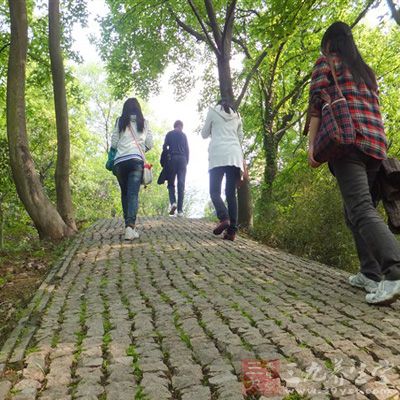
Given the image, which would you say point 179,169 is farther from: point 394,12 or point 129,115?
point 394,12

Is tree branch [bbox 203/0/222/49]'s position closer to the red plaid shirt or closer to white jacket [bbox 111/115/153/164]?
white jacket [bbox 111/115/153/164]

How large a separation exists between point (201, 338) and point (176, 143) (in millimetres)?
8656

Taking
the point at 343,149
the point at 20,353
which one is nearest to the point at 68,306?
the point at 20,353

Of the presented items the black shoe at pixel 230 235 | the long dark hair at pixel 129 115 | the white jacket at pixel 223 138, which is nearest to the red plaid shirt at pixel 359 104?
the white jacket at pixel 223 138

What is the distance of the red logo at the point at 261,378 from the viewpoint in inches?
79.9

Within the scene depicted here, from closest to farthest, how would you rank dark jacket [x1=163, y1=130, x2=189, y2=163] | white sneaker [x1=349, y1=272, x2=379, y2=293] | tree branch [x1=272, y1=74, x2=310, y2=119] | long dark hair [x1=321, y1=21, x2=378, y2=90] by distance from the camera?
long dark hair [x1=321, y1=21, x2=378, y2=90] < white sneaker [x1=349, y1=272, x2=379, y2=293] < dark jacket [x1=163, y1=130, x2=189, y2=163] < tree branch [x1=272, y1=74, x2=310, y2=119]

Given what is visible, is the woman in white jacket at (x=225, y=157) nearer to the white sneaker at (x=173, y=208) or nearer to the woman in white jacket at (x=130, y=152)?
the woman in white jacket at (x=130, y=152)

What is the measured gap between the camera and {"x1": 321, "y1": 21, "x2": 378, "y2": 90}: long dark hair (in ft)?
11.8

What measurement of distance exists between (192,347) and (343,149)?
1861 millimetres

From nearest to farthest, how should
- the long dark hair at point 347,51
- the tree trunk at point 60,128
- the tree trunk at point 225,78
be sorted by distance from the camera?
the long dark hair at point 347,51 → the tree trunk at point 60,128 → the tree trunk at point 225,78

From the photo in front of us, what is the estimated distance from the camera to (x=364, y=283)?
3971mm

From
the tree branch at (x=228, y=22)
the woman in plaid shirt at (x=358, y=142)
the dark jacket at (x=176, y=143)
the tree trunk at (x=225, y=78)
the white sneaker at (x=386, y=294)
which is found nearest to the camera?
the white sneaker at (x=386, y=294)

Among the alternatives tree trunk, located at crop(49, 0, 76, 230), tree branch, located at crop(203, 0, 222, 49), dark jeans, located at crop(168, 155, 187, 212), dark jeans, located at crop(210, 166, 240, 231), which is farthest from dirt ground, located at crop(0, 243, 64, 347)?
tree branch, located at crop(203, 0, 222, 49)

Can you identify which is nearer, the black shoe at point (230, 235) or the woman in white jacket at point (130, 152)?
the woman in white jacket at point (130, 152)
